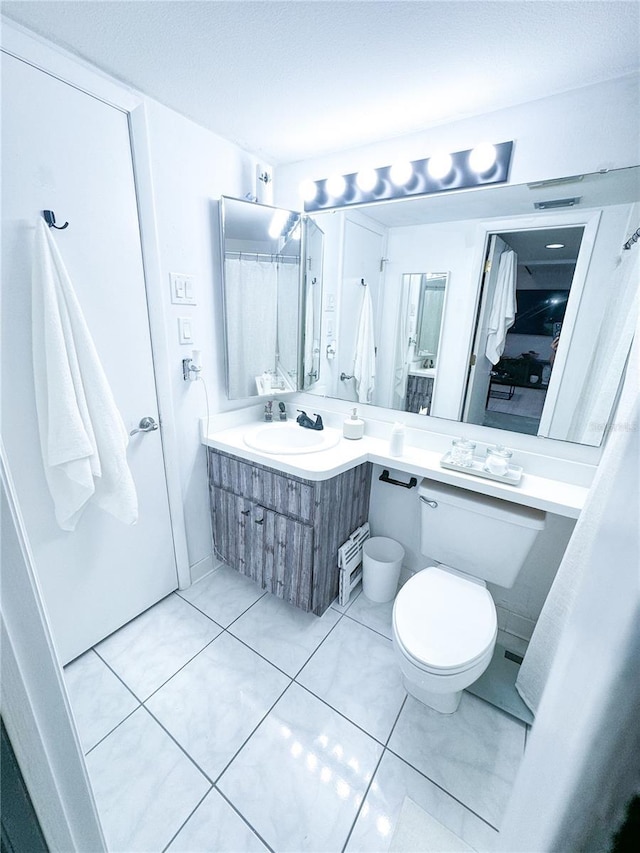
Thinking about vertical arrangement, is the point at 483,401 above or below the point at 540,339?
below

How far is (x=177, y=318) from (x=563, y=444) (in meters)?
1.67

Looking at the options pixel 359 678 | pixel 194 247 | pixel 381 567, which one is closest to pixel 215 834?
pixel 359 678

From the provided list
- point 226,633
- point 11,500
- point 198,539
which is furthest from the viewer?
point 198,539

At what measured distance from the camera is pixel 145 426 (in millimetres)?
1526

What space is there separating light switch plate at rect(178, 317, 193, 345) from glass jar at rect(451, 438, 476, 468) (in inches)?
50.0

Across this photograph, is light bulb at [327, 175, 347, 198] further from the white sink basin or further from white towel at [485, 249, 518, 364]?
the white sink basin

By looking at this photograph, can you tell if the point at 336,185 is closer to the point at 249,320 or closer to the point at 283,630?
the point at 249,320

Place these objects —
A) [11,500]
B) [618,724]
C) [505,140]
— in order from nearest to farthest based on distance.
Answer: [618,724], [11,500], [505,140]

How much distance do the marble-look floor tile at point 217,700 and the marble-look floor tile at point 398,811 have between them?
0.43 metres

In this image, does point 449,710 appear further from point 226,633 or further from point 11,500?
point 11,500

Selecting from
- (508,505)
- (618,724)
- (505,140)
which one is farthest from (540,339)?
(618,724)

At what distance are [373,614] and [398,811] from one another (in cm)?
73

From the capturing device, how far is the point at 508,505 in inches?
53.4

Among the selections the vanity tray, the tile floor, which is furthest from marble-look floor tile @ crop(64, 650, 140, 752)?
the vanity tray
